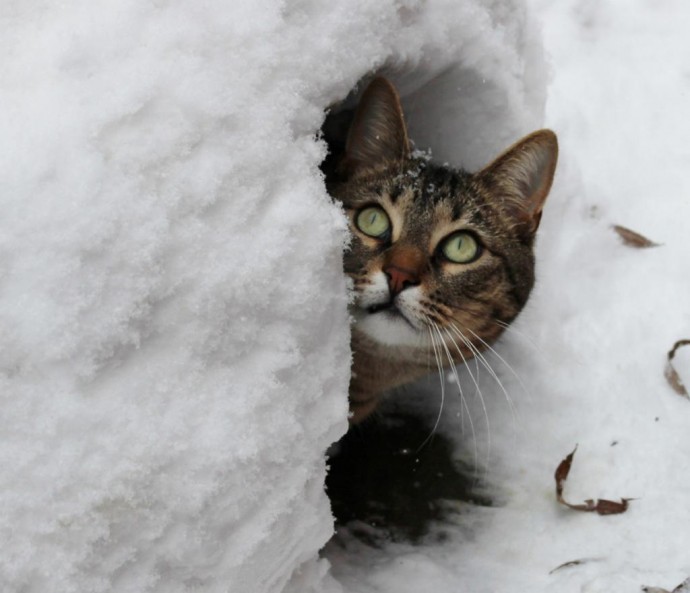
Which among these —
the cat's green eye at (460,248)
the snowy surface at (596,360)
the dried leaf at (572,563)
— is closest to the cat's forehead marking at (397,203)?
the cat's green eye at (460,248)

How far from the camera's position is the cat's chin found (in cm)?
163

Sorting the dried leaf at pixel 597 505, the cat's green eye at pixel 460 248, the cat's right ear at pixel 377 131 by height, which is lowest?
the dried leaf at pixel 597 505

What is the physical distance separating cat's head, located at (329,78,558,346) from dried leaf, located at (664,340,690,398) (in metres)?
0.44

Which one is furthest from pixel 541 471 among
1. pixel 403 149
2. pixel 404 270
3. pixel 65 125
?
pixel 65 125

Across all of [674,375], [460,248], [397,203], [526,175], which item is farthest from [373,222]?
[674,375]

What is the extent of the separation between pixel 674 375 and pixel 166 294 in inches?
56.3

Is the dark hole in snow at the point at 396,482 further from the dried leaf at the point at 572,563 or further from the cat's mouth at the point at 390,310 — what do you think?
the cat's mouth at the point at 390,310

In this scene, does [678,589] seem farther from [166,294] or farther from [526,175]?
[166,294]

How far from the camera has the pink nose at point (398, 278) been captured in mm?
1595

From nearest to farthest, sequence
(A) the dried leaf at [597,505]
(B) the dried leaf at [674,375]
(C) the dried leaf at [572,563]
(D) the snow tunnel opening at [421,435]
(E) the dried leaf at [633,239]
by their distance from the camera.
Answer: (C) the dried leaf at [572,563] → (A) the dried leaf at [597,505] → (D) the snow tunnel opening at [421,435] → (B) the dried leaf at [674,375] → (E) the dried leaf at [633,239]

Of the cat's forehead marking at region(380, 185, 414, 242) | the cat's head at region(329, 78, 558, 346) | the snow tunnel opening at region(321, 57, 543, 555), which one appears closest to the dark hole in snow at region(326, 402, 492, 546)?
the snow tunnel opening at region(321, 57, 543, 555)

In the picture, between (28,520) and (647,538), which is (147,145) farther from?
(647,538)

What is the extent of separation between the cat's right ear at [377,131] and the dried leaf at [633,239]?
2.83 feet

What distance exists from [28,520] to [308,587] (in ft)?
1.92
